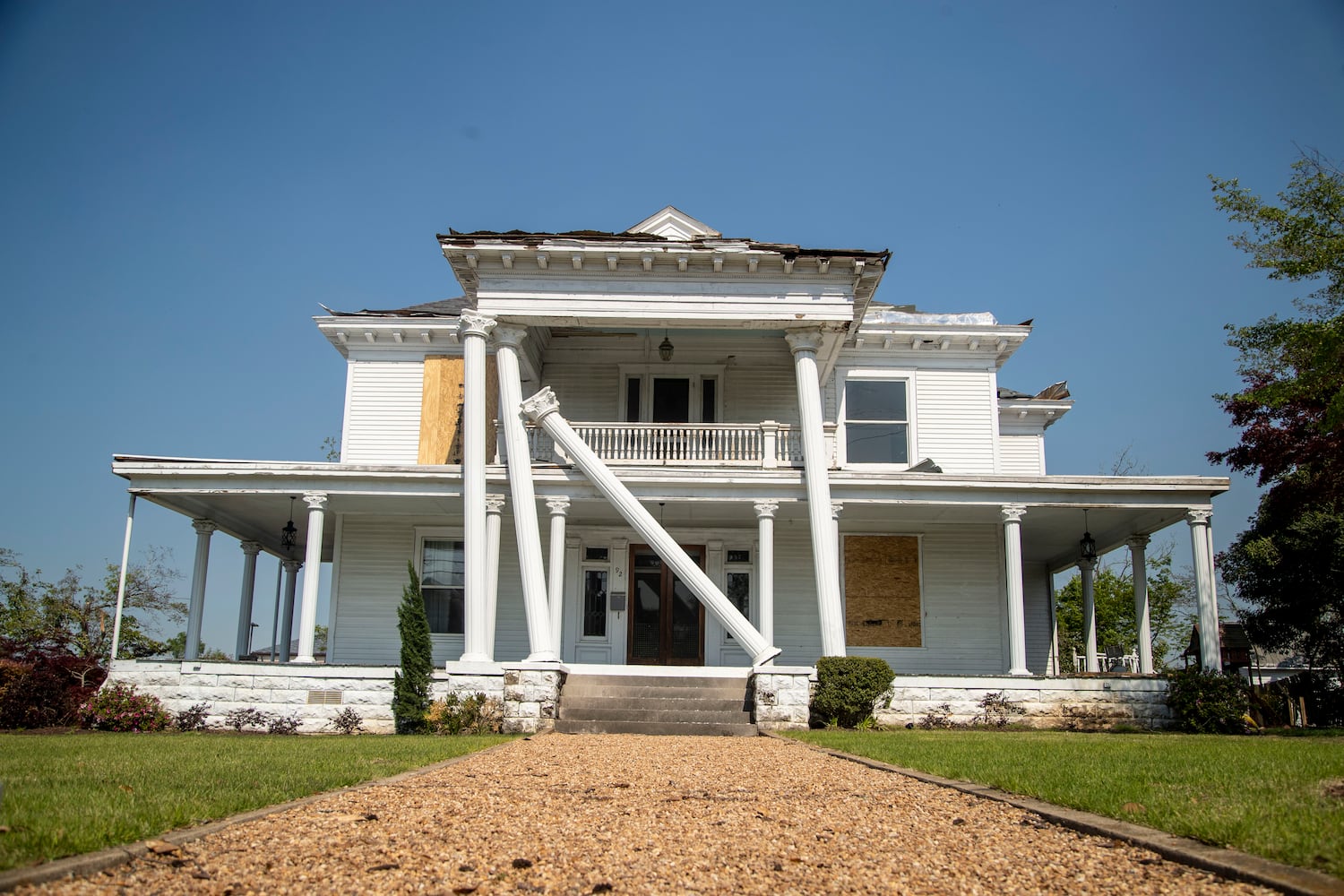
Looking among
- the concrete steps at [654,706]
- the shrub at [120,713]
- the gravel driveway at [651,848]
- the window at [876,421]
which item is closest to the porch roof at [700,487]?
the window at [876,421]

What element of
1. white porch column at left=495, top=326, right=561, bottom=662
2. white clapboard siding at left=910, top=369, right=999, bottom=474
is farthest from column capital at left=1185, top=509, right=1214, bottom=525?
white porch column at left=495, top=326, right=561, bottom=662

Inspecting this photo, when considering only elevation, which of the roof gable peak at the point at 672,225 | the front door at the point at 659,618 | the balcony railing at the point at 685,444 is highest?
the roof gable peak at the point at 672,225

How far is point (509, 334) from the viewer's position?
54.5 ft

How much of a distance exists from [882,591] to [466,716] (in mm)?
8802

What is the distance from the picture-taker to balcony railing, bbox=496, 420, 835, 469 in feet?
56.9

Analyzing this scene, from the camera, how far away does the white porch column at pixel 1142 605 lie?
1734 centimetres

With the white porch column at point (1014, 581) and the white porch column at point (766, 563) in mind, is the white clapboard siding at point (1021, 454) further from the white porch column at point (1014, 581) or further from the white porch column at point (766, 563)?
the white porch column at point (766, 563)

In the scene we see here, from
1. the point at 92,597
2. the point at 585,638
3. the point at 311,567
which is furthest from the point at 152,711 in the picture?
the point at 92,597

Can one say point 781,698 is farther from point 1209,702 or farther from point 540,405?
point 1209,702

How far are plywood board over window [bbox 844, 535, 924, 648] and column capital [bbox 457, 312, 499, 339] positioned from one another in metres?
8.01

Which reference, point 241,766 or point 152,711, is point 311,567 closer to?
point 152,711

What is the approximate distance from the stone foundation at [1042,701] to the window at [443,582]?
27.8 ft

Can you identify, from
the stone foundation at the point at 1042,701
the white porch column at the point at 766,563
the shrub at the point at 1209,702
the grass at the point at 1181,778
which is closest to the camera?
the grass at the point at 1181,778

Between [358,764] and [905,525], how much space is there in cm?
1335
